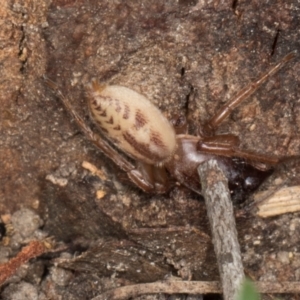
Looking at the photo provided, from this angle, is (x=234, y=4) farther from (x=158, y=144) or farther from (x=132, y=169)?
(x=132, y=169)

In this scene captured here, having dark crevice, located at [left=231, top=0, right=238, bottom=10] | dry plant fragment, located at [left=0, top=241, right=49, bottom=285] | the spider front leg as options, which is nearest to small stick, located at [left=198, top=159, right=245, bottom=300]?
the spider front leg

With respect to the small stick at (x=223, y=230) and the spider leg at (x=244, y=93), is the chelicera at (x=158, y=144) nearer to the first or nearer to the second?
the spider leg at (x=244, y=93)

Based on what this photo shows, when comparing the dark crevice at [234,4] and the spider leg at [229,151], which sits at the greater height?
the dark crevice at [234,4]

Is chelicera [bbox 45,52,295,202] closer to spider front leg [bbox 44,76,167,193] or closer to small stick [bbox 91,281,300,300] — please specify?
spider front leg [bbox 44,76,167,193]

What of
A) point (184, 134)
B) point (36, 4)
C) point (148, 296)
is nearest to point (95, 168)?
point (184, 134)

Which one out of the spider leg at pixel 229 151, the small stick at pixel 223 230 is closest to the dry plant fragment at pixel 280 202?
the spider leg at pixel 229 151

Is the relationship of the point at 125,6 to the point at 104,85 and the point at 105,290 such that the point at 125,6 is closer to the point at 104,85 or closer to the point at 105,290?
the point at 104,85
